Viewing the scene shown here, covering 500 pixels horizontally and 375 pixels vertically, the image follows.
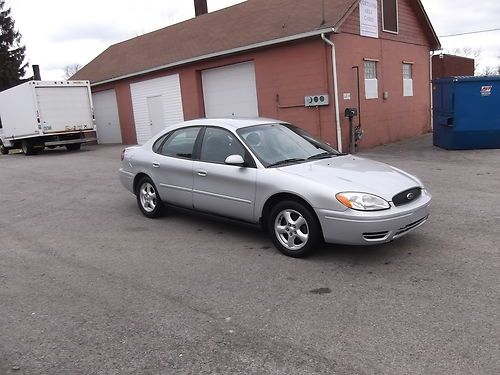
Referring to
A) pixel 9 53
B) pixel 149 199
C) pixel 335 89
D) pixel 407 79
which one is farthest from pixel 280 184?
pixel 9 53

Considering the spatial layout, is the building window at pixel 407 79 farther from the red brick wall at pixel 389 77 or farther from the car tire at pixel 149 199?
the car tire at pixel 149 199

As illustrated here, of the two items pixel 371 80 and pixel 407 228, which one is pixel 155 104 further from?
pixel 407 228

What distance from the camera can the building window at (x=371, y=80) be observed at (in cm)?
1549

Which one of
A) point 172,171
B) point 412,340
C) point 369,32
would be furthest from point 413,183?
point 369,32

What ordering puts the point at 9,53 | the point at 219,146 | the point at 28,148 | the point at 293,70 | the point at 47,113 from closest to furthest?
the point at 219,146 → the point at 293,70 → the point at 47,113 → the point at 28,148 → the point at 9,53

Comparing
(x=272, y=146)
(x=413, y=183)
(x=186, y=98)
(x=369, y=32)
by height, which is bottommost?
(x=413, y=183)

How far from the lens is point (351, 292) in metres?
4.23

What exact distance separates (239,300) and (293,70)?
1133 cm

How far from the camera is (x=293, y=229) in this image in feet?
16.8

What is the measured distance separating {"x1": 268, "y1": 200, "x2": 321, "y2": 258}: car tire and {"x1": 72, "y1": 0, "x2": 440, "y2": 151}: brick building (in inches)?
361

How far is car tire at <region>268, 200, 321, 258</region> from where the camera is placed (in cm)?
495

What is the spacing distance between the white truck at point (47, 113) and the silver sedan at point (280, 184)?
14.2 metres

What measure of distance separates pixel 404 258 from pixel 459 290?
34.8 inches

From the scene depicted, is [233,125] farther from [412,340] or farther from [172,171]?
[412,340]
